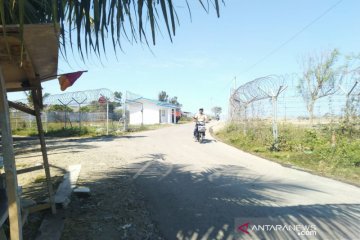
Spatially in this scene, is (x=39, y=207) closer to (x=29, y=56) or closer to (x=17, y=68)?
(x=17, y=68)

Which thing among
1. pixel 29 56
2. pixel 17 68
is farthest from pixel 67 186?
pixel 29 56

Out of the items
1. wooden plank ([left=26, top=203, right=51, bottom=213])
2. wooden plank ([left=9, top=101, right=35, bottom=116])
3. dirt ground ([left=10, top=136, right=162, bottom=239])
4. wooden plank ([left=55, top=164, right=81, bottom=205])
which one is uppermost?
wooden plank ([left=9, top=101, right=35, bottom=116])

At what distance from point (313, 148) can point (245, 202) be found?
24.4ft

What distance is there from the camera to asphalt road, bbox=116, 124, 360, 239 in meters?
4.70

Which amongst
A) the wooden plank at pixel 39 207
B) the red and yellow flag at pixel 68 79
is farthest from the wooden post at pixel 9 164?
the wooden plank at pixel 39 207

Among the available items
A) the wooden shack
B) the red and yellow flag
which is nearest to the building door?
the red and yellow flag

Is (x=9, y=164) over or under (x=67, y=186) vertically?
over

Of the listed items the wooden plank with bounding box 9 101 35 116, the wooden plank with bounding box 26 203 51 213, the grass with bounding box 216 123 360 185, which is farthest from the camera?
the grass with bounding box 216 123 360 185

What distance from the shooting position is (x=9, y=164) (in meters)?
3.19

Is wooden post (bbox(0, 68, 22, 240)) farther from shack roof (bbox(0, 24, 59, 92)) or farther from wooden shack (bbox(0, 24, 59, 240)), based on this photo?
shack roof (bbox(0, 24, 59, 92))

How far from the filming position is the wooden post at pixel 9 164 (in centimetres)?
306

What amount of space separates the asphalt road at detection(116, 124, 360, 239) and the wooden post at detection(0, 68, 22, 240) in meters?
1.91

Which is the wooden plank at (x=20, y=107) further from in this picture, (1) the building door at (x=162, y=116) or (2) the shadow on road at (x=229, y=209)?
(1) the building door at (x=162, y=116)

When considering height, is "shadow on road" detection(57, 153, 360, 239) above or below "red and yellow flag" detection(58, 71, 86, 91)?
below
